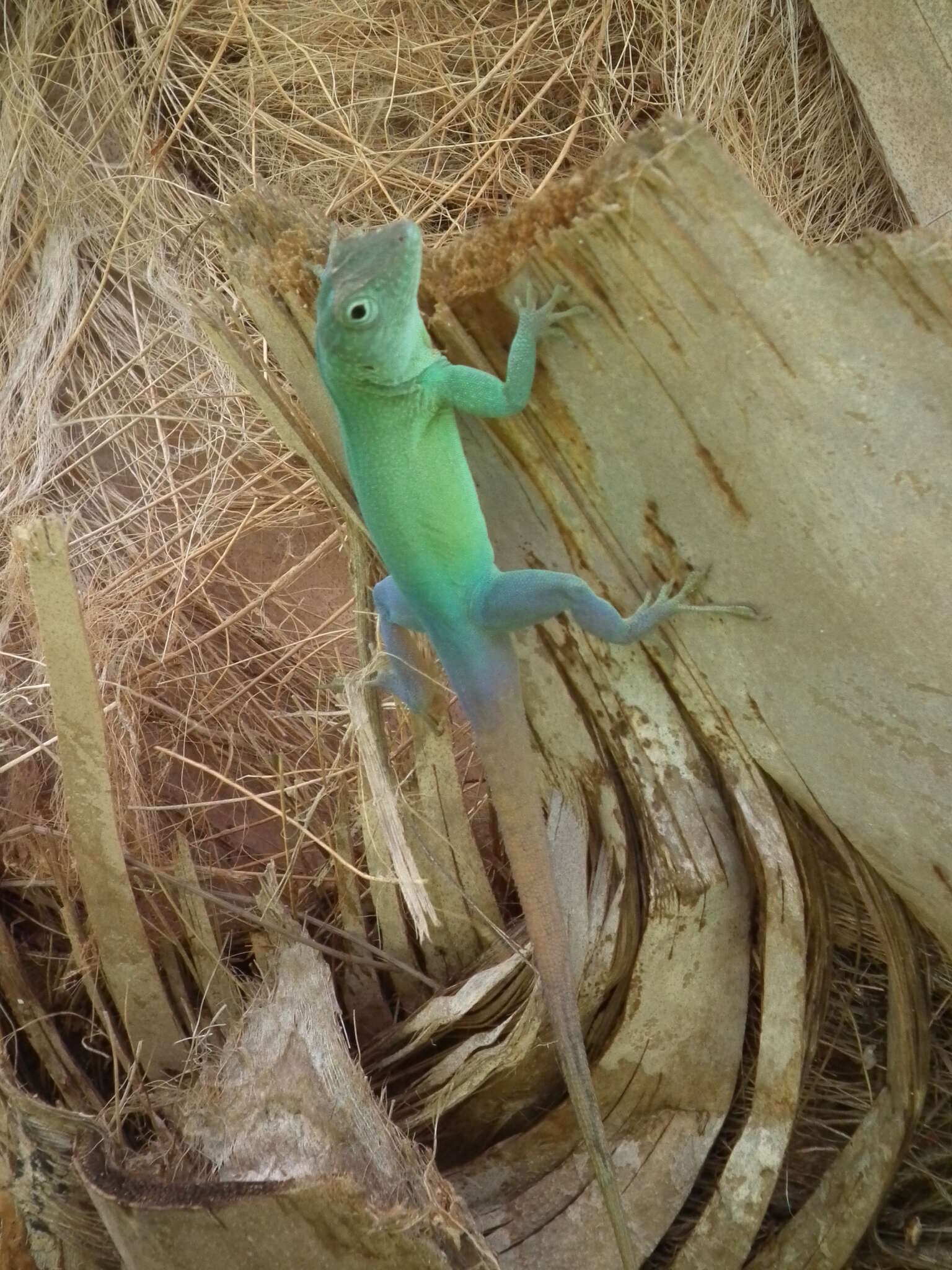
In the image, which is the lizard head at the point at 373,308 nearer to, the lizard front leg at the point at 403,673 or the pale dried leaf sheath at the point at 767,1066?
the lizard front leg at the point at 403,673

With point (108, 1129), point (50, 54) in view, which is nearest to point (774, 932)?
point (108, 1129)

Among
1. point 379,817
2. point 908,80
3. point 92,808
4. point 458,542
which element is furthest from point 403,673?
point 908,80

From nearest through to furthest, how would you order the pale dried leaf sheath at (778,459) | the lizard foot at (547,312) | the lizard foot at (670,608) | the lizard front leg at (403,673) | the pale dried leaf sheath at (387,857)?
the pale dried leaf sheath at (778,459)
the lizard foot at (547,312)
the lizard foot at (670,608)
the pale dried leaf sheath at (387,857)
the lizard front leg at (403,673)

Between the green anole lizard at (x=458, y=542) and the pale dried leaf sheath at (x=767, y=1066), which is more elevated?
the green anole lizard at (x=458, y=542)

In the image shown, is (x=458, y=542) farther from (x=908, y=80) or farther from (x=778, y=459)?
(x=908, y=80)

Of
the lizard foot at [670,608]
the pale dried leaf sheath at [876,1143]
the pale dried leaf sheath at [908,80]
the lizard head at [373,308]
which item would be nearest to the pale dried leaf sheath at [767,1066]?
the pale dried leaf sheath at [876,1143]

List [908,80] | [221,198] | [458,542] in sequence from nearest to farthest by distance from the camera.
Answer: [458,542] < [908,80] < [221,198]

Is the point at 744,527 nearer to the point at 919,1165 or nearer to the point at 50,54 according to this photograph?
the point at 919,1165
